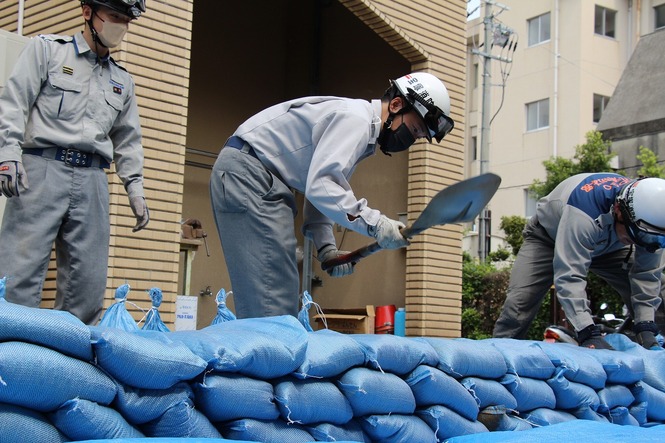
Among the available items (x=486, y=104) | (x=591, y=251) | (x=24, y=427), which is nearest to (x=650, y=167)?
(x=486, y=104)

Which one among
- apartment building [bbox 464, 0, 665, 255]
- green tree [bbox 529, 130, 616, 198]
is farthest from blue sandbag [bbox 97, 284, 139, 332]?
apartment building [bbox 464, 0, 665, 255]

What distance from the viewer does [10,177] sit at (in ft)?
9.97

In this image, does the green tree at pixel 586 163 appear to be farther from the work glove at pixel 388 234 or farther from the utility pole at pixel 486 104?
the work glove at pixel 388 234

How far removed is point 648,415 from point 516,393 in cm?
103

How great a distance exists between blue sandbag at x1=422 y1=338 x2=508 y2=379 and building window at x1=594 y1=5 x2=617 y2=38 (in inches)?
955

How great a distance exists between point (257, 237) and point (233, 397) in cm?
115

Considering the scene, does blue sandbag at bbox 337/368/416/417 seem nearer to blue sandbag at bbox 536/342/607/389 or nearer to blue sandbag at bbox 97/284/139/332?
blue sandbag at bbox 97/284/139/332

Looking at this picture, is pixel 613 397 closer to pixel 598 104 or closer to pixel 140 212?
pixel 140 212

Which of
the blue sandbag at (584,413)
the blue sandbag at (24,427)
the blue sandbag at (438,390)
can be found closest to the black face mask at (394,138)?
the blue sandbag at (438,390)

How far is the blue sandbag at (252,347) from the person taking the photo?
2.18 m

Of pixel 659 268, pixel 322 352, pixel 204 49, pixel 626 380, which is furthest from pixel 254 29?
pixel 322 352

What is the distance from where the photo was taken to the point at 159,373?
2.02 metres

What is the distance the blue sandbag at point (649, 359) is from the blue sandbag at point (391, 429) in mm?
1658

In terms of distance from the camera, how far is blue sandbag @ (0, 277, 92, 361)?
1.83m
